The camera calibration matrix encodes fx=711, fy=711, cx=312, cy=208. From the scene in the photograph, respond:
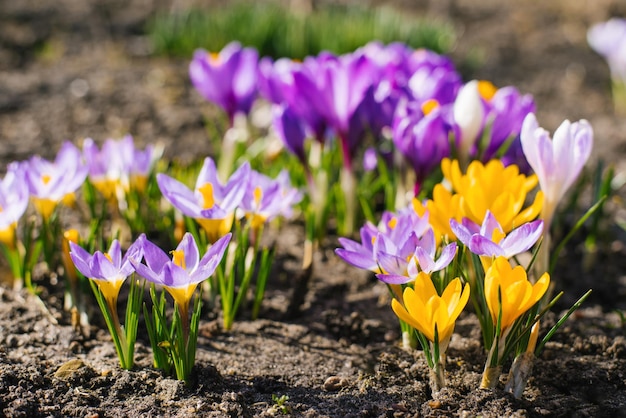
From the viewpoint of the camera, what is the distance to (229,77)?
92.6 inches

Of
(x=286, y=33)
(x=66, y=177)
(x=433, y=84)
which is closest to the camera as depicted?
(x=66, y=177)

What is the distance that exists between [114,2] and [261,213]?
381cm

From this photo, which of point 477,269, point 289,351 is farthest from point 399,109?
point 289,351

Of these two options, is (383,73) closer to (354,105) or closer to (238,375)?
(354,105)

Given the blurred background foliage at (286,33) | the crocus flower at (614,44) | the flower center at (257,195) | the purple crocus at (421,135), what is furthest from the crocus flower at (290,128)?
the crocus flower at (614,44)

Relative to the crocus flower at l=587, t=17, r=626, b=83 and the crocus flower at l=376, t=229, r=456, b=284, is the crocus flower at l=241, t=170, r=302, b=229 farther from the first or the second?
the crocus flower at l=587, t=17, r=626, b=83

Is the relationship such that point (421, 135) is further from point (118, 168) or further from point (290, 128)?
point (118, 168)

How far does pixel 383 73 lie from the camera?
7.47ft

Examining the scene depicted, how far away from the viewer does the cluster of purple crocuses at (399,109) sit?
1864mm

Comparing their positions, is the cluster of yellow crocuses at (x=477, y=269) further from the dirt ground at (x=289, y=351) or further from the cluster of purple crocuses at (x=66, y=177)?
the cluster of purple crocuses at (x=66, y=177)

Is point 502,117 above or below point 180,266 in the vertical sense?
above

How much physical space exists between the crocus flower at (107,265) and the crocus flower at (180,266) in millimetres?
19

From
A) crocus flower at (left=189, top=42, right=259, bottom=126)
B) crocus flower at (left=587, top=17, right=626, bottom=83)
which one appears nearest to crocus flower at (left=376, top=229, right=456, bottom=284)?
crocus flower at (left=189, top=42, right=259, bottom=126)

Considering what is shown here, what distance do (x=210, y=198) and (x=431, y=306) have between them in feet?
1.73
